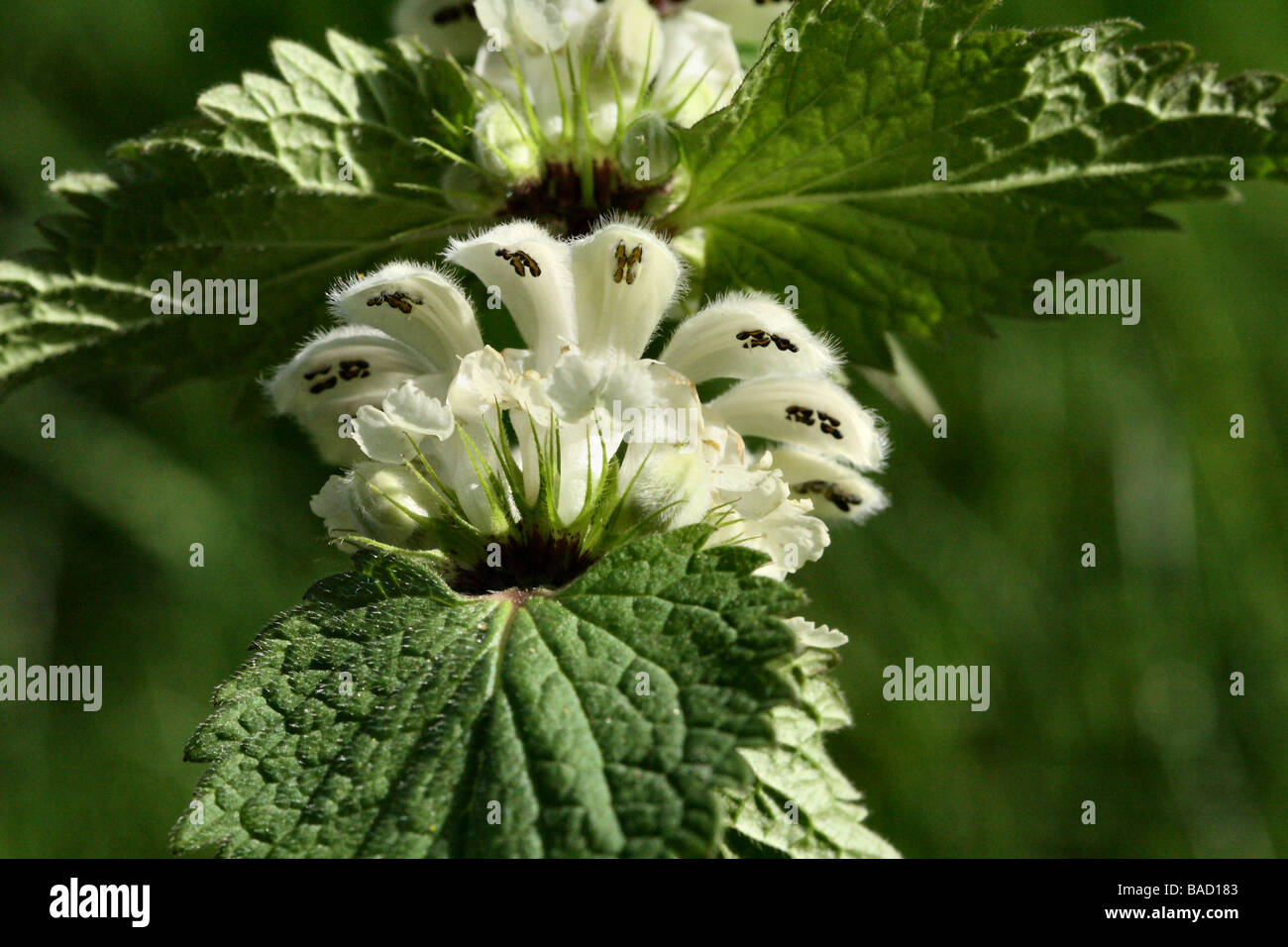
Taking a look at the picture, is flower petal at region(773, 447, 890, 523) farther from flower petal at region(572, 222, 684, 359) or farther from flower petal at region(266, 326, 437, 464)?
flower petal at region(266, 326, 437, 464)

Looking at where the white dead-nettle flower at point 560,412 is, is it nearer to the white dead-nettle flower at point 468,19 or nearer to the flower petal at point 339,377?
the flower petal at point 339,377

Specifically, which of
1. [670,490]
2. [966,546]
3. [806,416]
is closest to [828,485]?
[806,416]

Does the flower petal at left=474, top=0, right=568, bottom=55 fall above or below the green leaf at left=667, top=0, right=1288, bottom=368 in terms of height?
above

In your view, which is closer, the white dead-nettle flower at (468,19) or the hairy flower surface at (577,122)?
the hairy flower surface at (577,122)

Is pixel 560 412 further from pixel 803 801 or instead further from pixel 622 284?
pixel 803 801

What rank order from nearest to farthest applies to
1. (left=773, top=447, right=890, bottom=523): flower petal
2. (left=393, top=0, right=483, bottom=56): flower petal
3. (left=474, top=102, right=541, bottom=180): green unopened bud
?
(left=474, top=102, right=541, bottom=180): green unopened bud, (left=773, top=447, right=890, bottom=523): flower petal, (left=393, top=0, right=483, bottom=56): flower petal

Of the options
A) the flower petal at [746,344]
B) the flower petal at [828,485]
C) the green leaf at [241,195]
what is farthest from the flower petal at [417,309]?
the flower petal at [828,485]

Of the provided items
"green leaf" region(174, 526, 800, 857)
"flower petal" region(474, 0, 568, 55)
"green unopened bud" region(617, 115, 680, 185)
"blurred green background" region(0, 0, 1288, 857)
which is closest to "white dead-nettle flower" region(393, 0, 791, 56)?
"flower petal" region(474, 0, 568, 55)

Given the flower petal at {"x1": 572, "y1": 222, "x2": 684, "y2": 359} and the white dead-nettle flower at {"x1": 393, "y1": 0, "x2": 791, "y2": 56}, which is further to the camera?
the white dead-nettle flower at {"x1": 393, "y1": 0, "x2": 791, "y2": 56}
